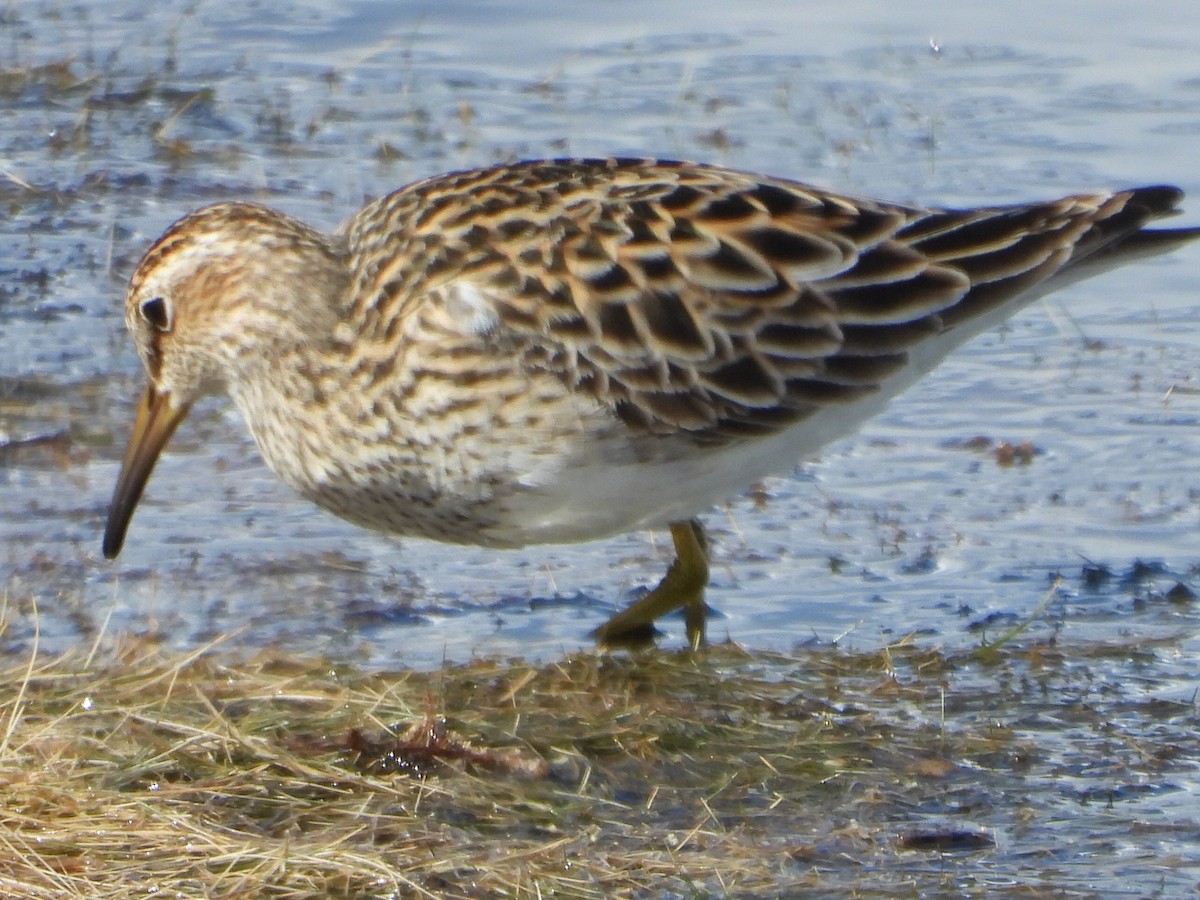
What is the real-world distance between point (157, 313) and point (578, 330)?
145cm

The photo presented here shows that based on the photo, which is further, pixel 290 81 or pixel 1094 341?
pixel 290 81

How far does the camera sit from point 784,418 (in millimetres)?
7348

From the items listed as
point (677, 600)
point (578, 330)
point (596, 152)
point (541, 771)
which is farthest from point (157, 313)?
point (596, 152)

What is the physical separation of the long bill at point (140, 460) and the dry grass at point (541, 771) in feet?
2.84

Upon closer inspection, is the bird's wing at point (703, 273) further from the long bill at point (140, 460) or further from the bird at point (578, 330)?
the long bill at point (140, 460)

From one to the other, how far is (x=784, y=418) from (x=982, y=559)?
3.99 feet

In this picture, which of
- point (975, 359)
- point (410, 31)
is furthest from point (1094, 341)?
point (410, 31)

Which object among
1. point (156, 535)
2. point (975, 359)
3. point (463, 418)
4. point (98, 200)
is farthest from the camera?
point (98, 200)

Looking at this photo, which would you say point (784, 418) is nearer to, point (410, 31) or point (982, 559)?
point (982, 559)

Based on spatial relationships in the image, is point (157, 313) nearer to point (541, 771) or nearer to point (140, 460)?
point (140, 460)

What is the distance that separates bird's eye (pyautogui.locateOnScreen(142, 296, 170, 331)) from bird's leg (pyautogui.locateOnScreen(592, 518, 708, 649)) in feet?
5.63

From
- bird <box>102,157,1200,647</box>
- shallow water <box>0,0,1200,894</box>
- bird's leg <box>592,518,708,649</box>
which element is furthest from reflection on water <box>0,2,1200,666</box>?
bird <box>102,157,1200,647</box>

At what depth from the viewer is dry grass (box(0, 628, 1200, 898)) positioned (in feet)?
17.7

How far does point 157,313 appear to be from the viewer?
7.44 meters
